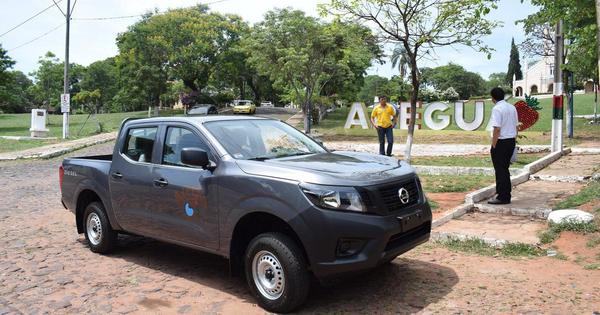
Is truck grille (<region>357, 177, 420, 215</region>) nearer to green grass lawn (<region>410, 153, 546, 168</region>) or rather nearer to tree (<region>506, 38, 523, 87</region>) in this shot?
green grass lawn (<region>410, 153, 546, 168</region>)

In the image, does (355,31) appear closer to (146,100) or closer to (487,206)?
(487,206)

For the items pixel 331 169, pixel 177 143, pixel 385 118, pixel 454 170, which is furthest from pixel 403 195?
pixel 385 118

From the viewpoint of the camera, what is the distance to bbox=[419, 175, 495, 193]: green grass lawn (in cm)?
995

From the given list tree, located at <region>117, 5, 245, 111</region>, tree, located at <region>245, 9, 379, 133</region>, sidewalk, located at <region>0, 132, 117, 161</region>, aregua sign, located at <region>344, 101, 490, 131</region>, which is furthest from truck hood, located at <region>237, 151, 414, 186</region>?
tree, located at <region>117, 5, 245, 111</region>

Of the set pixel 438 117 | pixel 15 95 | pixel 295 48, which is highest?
pixel 295 48

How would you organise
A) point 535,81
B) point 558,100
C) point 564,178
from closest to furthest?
1. point 564,178
2. point 558,100
3. point 535,81

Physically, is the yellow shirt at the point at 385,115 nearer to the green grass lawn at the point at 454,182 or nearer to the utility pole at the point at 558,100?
the green grass lawn at the point at 454,182

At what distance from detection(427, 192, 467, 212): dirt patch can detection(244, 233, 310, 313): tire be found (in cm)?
426

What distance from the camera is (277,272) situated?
4395mm

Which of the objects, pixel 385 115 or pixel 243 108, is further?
pixel 243 108

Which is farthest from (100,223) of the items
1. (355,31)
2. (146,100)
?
(146,100)

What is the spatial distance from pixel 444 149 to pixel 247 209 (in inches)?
611

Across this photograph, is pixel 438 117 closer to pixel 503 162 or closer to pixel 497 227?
pixel 503 162

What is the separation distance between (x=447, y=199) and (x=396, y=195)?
193 inches
